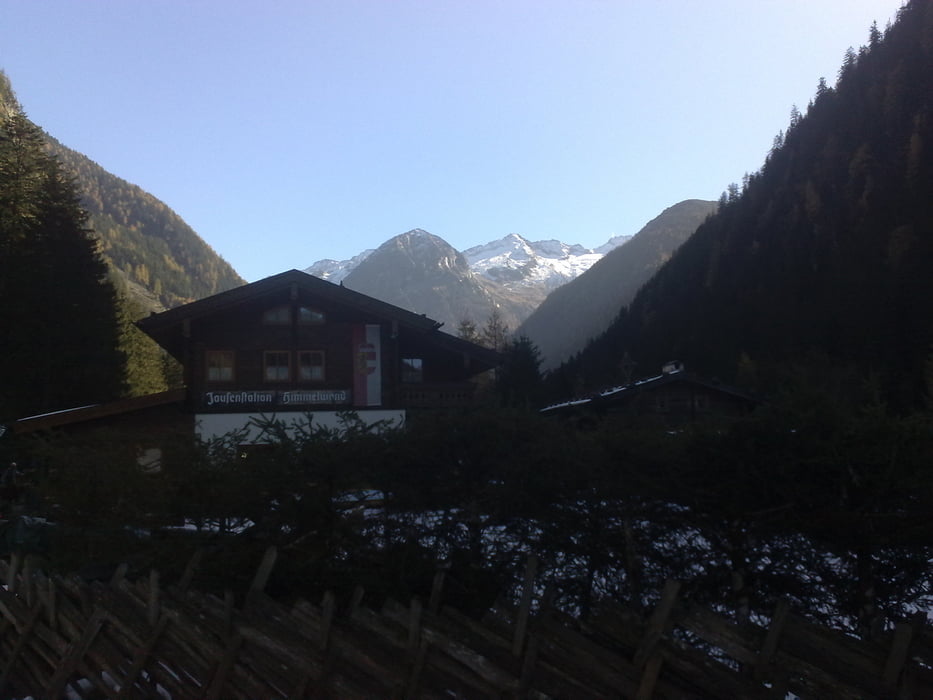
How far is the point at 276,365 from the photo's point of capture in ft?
84.8

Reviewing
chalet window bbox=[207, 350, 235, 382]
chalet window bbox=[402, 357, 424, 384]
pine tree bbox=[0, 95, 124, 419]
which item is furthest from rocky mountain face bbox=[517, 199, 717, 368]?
chalet window bbox=[207, 350, 235, 382]

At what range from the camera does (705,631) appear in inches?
140

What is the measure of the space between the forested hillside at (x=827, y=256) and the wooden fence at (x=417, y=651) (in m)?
43.7

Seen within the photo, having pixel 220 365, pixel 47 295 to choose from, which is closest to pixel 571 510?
pixel 220 365

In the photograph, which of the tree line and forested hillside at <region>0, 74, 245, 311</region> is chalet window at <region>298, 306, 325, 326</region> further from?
forested hillside at <region>0, 74, 245, 311</region>

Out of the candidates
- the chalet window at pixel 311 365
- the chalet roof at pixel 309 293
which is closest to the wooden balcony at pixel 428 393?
the chalet roof at pixel 309 293

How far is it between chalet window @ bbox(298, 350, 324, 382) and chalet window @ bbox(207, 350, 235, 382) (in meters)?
2.34

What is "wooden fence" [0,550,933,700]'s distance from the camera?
3367mm

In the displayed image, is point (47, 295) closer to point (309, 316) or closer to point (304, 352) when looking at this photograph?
point (309, 316)

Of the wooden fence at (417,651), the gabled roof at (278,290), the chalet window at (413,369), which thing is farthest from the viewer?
the chalet window at (413,369)

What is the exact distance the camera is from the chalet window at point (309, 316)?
85.1 feet

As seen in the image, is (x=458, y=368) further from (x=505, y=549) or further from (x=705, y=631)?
(x=705, y=631)

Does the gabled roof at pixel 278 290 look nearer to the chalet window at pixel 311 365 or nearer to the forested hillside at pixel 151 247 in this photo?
the chalet window at pixel 311 365

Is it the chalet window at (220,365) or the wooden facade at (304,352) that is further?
the chalet window at (220,365)
